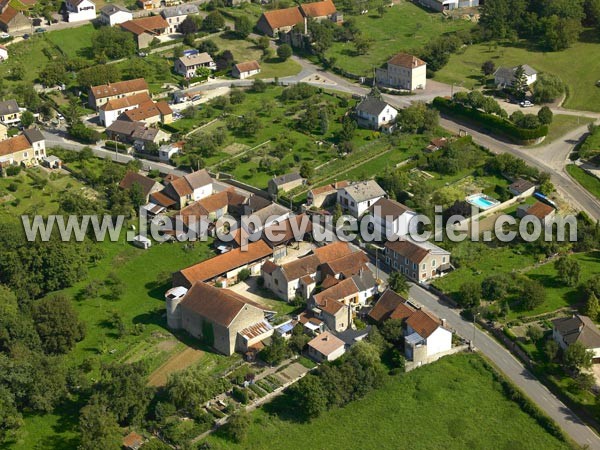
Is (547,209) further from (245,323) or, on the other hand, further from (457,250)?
(245,323)

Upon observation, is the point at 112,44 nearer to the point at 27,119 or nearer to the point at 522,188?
the point at 27,119

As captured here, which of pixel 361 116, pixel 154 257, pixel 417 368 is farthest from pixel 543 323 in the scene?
pixel 361 116

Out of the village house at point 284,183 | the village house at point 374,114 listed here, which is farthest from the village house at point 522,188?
the village house at point 284,183

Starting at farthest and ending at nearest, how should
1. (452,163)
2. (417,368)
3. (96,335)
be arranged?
(452,163) < (96,335) < (417,368)

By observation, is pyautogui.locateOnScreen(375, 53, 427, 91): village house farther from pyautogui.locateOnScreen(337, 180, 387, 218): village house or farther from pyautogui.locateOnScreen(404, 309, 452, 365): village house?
pyautogui.locateOnScreen(404, 309, 452, 365): village house

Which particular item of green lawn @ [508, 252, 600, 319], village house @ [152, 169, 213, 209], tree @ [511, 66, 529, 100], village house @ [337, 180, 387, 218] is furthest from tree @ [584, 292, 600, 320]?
tree @ [511, 66, 529, 100]
